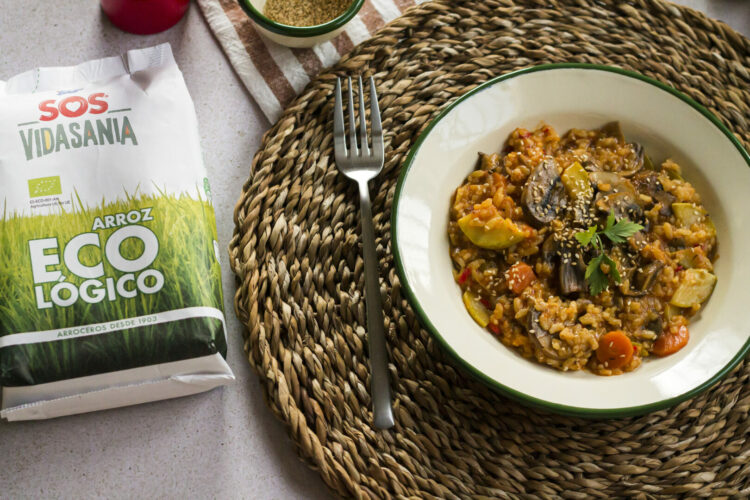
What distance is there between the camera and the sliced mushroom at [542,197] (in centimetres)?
208

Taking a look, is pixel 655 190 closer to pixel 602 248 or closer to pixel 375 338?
pixel 602 248

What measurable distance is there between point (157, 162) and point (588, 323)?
144 cm

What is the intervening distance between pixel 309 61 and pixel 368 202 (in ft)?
1.99

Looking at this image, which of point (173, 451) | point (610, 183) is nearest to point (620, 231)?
point (610, 183)

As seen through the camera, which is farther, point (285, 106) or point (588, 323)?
point (285, 106)

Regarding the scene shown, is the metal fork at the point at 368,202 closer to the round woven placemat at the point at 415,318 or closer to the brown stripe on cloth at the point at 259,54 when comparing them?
the round woven placemat at the point at 415,318

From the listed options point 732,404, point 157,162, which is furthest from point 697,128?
point 157,162

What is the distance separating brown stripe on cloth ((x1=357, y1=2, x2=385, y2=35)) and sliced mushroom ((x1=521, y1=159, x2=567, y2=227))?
86cm

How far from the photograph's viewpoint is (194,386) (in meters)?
2.19

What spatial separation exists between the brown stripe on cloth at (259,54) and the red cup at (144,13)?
0.57 feet

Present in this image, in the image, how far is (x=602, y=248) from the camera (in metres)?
2.04

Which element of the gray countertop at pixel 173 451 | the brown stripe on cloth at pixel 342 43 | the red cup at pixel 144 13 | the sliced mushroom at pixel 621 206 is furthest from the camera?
the brown stripe on cloth at pixel 342 43

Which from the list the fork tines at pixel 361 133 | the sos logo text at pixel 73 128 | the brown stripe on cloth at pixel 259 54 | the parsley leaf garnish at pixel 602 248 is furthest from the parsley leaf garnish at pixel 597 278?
the sos logo text at pixel 73 128

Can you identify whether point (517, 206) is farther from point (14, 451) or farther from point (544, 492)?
point (14, 451)
